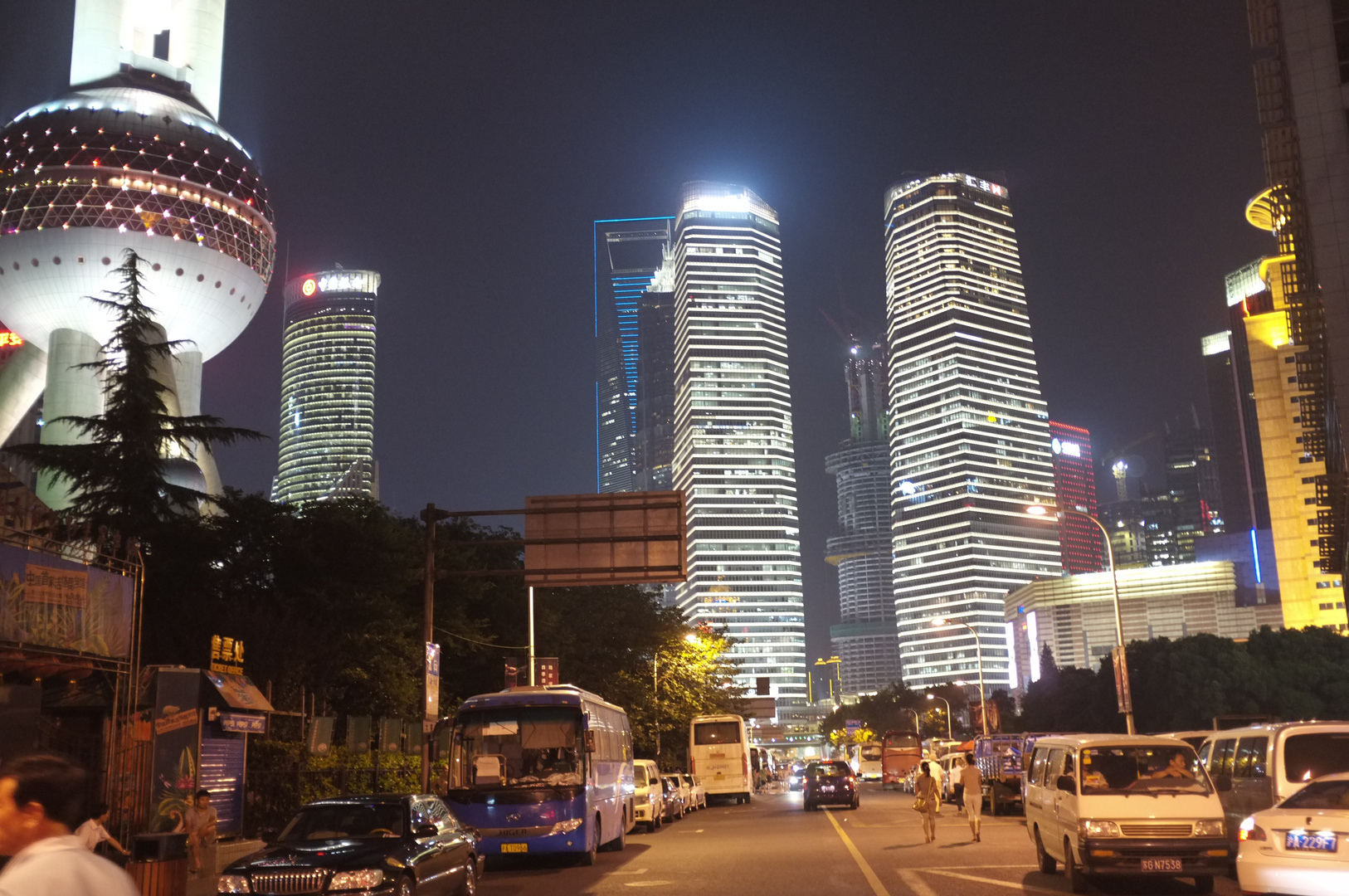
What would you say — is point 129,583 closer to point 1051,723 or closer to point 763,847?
point 763,847

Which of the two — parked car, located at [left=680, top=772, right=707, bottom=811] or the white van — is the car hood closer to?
the white van

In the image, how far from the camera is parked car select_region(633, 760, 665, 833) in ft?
105

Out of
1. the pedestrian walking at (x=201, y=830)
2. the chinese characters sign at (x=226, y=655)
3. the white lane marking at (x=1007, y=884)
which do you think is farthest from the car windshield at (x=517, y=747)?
the white lane marking at (x=1007, y=884)

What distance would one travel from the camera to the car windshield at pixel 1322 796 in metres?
11.0

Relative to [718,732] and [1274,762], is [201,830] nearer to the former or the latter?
[1274,762]

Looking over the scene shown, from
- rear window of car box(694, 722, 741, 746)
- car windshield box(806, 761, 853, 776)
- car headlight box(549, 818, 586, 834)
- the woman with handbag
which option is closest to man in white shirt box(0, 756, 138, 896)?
car headlight box(549, 818, 586, 834)

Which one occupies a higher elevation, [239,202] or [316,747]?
[239,202]

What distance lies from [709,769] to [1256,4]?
45.0 metres

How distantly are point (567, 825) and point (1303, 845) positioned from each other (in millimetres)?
13475

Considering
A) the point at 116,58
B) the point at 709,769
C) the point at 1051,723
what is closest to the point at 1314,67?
the point at 709,769

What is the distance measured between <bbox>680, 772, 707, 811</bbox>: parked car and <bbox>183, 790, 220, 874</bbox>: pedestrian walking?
80.4ft

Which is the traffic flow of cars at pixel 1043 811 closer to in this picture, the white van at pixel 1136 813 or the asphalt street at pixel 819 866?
the white van at pixel 1136 813

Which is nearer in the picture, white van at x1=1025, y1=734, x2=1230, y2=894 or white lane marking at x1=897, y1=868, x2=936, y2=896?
white van at x1=1025, y1=734, x2=1230, y2=894

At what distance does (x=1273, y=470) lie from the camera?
509 feet
